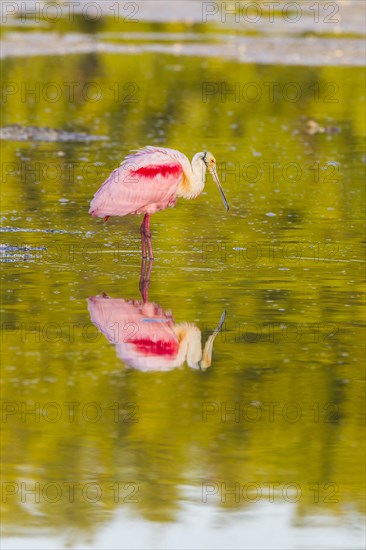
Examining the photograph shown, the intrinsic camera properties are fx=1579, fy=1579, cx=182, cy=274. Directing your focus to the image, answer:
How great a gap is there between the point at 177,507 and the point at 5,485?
0.93m

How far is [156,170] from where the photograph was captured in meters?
14.3

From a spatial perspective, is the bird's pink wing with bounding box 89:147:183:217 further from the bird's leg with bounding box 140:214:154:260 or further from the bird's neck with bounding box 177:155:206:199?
the bird's leg with bounding box 140:214:154:260

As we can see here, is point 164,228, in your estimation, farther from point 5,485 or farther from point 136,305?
point 5,485

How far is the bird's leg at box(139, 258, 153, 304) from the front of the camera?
12430mm

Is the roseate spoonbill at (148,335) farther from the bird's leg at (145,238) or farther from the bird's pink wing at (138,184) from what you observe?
the bird's pink wing at (138,184)

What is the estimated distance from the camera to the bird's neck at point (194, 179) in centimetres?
1459

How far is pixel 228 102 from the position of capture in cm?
2720

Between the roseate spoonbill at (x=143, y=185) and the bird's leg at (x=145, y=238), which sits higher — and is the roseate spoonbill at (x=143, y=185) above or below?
above

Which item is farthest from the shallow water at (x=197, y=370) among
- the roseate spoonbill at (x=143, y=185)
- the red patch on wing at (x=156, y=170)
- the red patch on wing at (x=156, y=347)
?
the red patch on wing at (x=156, y=170)

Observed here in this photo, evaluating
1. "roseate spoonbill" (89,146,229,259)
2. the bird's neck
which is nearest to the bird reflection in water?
"roseate spoonbill" (89,146,229,259)

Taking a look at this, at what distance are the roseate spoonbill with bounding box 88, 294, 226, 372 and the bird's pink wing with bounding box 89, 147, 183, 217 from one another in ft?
6.78

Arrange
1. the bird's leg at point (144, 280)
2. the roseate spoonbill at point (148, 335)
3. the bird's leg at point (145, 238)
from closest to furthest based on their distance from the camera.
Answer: the roseate spoonbill at point (148, 335) < the bird's leg at point (144, 280) < the bird's leg at point (145, 238)

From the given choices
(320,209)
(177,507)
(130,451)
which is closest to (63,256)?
(320,209)

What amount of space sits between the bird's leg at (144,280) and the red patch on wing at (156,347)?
1.27 m
